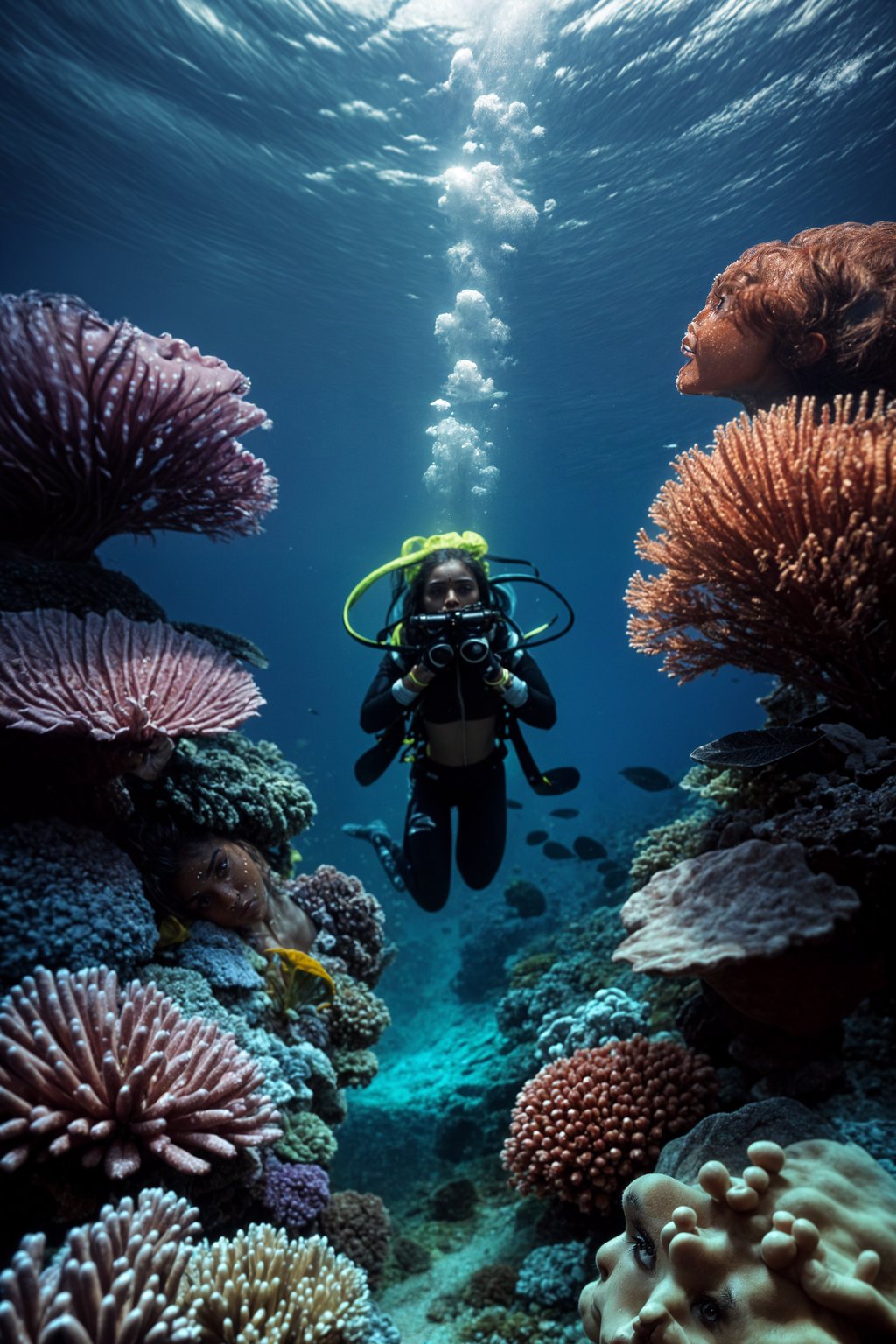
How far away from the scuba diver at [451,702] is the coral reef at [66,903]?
2.58m

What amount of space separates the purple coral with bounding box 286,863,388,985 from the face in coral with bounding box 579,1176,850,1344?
3.31m

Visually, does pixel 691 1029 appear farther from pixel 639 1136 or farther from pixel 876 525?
pixel 876 525

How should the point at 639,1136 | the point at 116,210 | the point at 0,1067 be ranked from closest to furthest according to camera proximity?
the point at 0,1067 → the point at 639,1136 → the point at 116,210

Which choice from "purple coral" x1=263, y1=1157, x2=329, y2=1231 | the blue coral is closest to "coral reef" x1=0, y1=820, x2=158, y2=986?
"purple coral" x1=263, y1=1157, x2=329, y2=1231

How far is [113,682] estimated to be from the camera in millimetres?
2877

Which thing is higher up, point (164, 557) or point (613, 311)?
point (164, 557)

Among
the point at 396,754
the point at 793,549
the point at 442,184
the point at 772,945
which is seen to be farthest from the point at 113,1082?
the point at 442,184

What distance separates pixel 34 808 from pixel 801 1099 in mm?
3770

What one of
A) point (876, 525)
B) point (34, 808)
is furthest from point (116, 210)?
point (876, 525)

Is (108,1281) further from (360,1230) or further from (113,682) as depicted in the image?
(360,1230)

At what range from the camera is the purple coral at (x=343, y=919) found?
4988 millimetres

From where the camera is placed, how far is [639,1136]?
9.29 ft

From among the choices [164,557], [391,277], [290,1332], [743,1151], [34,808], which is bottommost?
[290,1332]

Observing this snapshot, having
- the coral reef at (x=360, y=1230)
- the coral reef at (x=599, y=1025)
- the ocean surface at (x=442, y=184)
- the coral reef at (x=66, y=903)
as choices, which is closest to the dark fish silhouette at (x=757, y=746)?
the coral reef at (x=599, y=1025)
